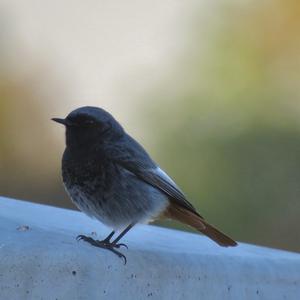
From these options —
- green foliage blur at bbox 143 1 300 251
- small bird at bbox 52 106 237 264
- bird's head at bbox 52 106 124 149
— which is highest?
bird's head at bbox 52 106 124 149

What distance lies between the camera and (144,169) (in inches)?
170

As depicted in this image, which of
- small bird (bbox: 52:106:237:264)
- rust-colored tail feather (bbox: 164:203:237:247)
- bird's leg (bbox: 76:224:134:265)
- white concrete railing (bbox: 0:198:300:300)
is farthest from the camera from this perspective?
rust-colored tail feather (bbox: 164:203:237:247)

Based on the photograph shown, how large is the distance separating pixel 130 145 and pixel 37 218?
0.90 meters

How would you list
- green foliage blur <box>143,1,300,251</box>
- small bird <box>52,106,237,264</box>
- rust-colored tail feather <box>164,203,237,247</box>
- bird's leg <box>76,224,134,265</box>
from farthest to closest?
green foliage blur <box>143,1,300,251</box>
rust-colored tail feather <box>164,203,237,247</box>
small bird <box>52,106,237,264</box>
bird's leg <box>76,224,134,265</box>

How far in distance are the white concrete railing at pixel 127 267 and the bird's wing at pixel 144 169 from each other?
1.02 feet

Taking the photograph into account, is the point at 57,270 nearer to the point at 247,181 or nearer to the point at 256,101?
the point at 247,181

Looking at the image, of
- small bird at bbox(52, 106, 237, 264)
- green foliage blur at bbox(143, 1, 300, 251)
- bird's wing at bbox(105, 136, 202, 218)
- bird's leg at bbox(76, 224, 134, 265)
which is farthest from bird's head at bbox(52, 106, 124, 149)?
green foliage blur at bbox(143, 1, 300, 251)

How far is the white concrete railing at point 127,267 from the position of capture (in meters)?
2.63

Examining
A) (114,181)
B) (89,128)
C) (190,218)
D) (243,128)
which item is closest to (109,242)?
(114,181)

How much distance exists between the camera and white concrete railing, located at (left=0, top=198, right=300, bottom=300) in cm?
263

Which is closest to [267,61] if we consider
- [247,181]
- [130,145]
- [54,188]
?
[247,181]

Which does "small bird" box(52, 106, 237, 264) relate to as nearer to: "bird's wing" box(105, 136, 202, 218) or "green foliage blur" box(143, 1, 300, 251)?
"bird's wing" box(105, 136, 202, 218)

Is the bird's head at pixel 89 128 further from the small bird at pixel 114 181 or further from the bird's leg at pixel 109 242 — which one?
the bird's leg at pixel 109 242

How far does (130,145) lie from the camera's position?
4352mm
